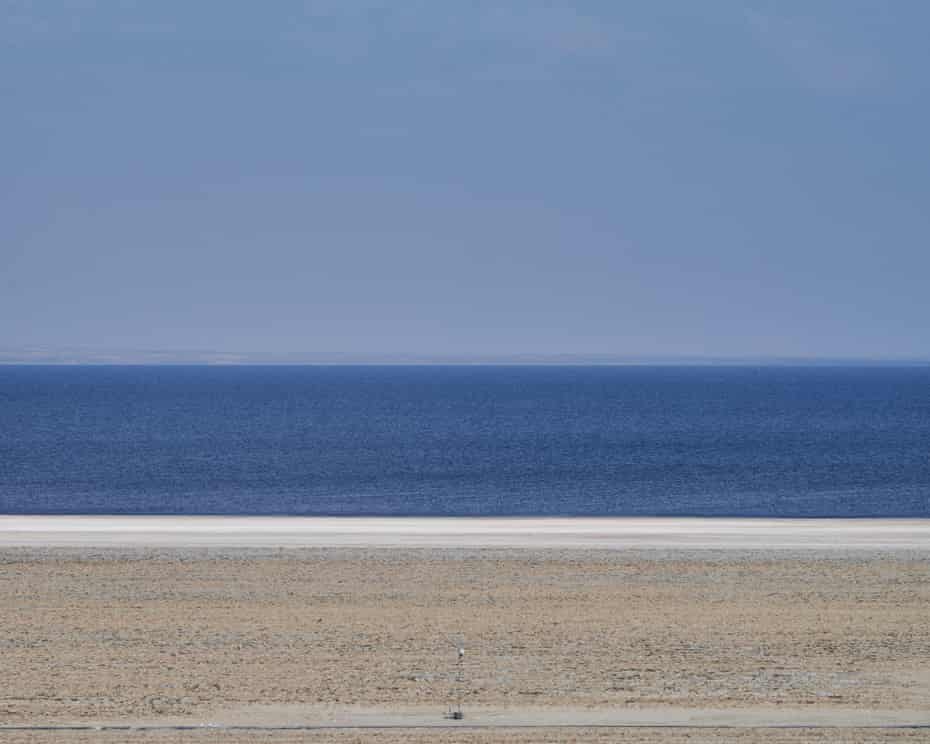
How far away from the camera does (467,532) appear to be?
38875mm

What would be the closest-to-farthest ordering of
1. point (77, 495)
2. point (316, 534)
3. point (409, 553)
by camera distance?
point (409, 553) < point (316, 534) < point (77, 495)

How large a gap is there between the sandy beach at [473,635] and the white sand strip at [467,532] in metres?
0.26

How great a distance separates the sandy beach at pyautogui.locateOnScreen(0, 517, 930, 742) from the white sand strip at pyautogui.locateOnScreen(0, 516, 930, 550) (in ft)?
0.87

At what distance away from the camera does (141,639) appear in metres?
22.4

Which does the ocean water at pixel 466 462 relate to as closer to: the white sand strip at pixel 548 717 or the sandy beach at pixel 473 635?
the sandy beach at pixel 473 635

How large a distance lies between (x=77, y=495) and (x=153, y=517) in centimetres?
1250

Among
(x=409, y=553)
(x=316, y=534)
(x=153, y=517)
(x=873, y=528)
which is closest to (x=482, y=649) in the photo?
(x=409, y=553)

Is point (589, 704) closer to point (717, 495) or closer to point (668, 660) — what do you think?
point (668, 660)

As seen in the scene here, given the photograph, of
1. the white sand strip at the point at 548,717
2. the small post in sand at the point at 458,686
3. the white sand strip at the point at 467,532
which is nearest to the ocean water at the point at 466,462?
the white sand strip at the point at 467,532

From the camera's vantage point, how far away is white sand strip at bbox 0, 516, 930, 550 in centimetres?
3594

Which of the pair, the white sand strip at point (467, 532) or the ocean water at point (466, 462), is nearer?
the white sand strip at point (467, 532)

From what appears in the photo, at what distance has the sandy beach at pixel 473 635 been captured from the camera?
17.4 m

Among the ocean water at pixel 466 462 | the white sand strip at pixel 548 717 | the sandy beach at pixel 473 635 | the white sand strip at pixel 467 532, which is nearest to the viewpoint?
the white sand strip at pixel 548 717

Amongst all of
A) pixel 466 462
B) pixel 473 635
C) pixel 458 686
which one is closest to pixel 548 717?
pixel 458 686
